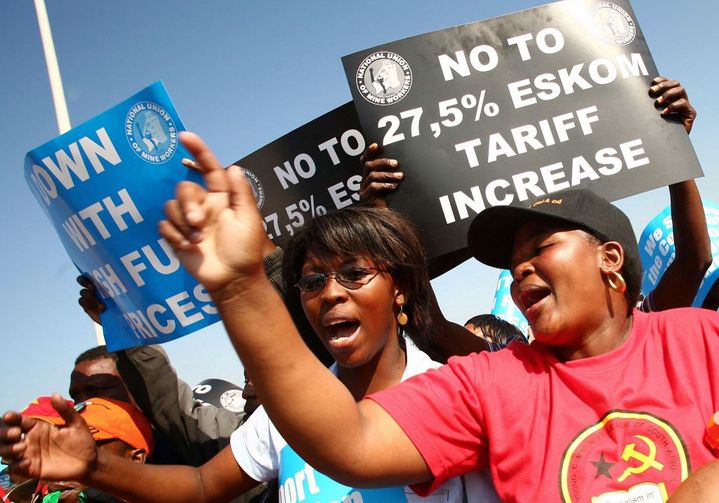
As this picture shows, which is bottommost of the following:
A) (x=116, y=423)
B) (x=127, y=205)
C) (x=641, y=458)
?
(x=641, y=458)

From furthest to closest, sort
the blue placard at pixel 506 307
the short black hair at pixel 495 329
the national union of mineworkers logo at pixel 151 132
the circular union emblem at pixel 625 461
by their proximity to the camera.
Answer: the blue placard at pixel 506 307 < the short black hair at pixel 495 329 < the national union of mineworkers logo at pixel 151 132 < the circular union emblem at pixel 625 461

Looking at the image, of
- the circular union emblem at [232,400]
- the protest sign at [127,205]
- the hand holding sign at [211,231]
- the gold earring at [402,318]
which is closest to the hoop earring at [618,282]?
the gold earring at [402,318]

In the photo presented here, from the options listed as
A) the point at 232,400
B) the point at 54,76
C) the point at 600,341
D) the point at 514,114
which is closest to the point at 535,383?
the point at 600,341

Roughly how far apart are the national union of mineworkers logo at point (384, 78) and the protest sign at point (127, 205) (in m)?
0.80

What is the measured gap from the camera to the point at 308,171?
321cm

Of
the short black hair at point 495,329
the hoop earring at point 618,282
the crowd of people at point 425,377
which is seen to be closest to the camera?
the crowd of people at point 425,377

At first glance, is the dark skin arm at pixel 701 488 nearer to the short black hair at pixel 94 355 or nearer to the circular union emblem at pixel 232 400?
the short black hair at pixel 94 355

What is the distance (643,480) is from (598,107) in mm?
1816

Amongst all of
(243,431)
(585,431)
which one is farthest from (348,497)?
(585,431)

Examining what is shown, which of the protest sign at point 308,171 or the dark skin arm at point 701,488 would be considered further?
the protest sign at point 308,171

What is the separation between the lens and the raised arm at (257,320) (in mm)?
1202

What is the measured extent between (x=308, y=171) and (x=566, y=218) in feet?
5.35

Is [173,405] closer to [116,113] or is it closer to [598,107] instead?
[116,113]

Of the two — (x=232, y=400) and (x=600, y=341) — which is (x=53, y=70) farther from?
(x=600, y=341)
